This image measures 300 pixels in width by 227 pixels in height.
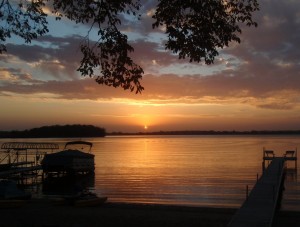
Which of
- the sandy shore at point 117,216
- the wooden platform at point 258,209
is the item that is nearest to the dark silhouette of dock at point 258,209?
the wooden platform at point 258,209

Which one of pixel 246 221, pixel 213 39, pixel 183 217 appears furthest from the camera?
pixel 183 217

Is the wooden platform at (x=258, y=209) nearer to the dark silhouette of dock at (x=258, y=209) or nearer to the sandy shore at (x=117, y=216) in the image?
the dark silhouette of dock at (x=258, y=209)

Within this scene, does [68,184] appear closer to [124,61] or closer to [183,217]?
[183,217]

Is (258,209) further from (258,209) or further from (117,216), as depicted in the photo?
(117,216)

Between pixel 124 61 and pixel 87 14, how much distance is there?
150cm

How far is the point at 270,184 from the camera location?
23.7m

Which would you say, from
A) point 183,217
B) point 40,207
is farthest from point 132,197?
point 183,217

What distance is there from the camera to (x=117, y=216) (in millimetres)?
19016

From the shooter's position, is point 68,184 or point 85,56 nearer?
point 85,56

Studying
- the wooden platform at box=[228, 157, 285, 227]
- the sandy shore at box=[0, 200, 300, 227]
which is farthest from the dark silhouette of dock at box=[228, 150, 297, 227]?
the sandy shore at box=[0, 200, 300, 227]

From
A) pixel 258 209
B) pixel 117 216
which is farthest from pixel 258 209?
pixel 117 216

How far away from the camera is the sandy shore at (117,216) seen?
17172mm

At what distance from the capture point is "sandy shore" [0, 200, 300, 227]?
17172mm

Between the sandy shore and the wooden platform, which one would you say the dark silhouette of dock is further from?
the sandy shore
